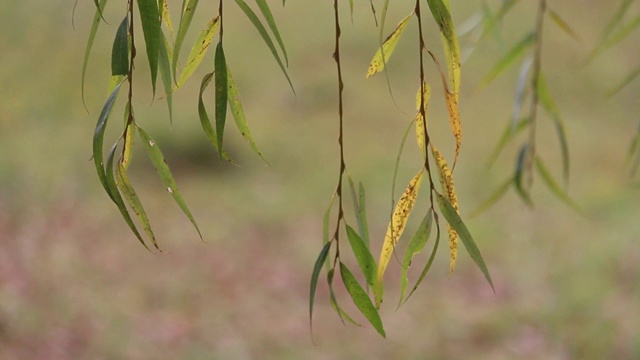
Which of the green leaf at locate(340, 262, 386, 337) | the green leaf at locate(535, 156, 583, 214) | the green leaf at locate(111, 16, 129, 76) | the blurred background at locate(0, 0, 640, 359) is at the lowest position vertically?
the blurred background at locate(0, 0, 640, 359)

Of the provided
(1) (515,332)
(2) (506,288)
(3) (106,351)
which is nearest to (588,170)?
(2) (506,288)

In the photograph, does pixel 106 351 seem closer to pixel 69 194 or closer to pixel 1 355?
pixel 1 355

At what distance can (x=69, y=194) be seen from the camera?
11.6 feet

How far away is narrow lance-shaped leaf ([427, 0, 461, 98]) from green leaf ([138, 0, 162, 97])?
0.17 m

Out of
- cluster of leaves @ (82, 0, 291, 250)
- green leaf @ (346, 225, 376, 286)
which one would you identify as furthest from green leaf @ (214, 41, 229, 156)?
green leaf @ (346, 225, 376, 286)

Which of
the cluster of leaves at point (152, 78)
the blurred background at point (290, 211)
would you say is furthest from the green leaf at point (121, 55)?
the blurred background at point (290, 211)

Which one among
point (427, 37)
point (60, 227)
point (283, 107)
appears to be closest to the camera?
point (60, 227)

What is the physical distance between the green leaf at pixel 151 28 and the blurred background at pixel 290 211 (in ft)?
3.14

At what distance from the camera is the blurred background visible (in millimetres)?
2521

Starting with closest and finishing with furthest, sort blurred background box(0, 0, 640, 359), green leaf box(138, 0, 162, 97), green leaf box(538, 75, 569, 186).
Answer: green leaf box(138, 0, 162, 97)
green leaf box(538, 75, 569, 186)
blurred background box(0, 0, 640, 359)

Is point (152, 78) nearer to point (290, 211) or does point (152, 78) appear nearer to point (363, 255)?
point (363, 255)

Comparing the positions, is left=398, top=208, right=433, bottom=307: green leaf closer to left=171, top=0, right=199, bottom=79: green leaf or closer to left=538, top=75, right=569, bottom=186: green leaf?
left=171, top=0, right=199, bottom=79: green leaf

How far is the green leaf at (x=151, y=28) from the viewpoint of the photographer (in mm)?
544

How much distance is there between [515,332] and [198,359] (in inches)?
35.5
